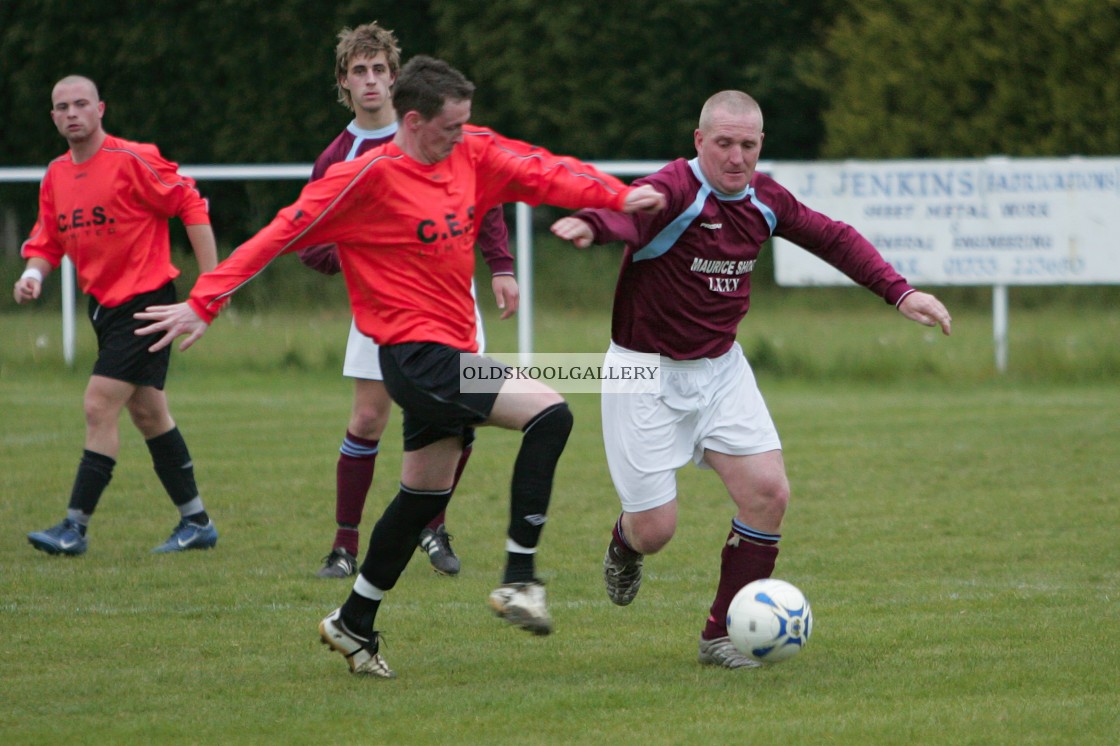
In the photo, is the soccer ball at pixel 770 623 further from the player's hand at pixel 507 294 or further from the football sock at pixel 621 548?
the player's hand at pixel 507 294

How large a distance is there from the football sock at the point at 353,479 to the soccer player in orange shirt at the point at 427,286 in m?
1.78

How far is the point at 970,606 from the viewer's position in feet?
19.3

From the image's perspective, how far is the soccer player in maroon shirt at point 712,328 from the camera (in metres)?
5.15

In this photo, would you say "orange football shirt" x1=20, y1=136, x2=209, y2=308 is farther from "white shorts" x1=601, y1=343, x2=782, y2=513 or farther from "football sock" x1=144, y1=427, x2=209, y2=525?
"white shorts" x1=601, y1=343, x2=782, y2=513

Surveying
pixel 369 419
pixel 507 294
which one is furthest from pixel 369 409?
pixel 507 294

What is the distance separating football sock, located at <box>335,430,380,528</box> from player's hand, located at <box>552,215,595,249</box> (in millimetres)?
2255

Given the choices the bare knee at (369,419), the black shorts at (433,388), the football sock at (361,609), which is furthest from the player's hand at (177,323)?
the bare knee at (369,419)

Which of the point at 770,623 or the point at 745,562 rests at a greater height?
the point at 745,562

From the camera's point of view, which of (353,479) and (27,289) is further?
(27,289)

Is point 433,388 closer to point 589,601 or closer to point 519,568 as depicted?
point 519,568

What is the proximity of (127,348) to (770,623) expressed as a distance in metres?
3.58

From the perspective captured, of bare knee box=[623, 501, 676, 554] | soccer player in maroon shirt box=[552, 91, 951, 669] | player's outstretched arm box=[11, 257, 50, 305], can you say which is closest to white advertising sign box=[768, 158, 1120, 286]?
player's outstretched arm box=[11, 257, 50, 305]

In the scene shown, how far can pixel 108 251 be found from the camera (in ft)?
23.2

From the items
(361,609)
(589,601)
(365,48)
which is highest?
(365,48)
